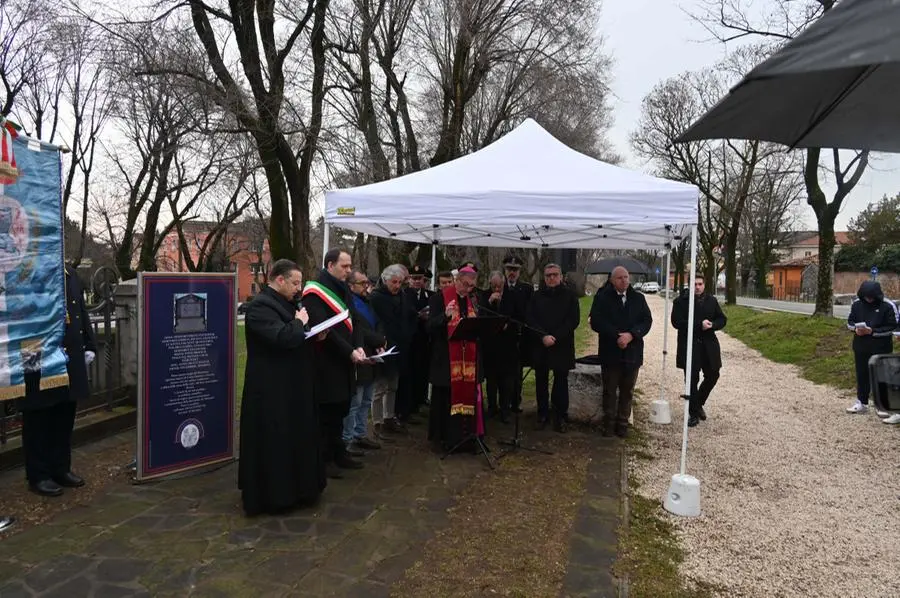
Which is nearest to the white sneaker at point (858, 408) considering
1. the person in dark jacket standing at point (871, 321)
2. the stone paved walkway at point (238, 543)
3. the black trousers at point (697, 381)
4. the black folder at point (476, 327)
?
the person in dark jacket standing at point (871, 321)

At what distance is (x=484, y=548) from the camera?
3.49m

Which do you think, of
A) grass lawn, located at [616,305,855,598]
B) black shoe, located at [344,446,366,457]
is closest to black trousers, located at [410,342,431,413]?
black shoe, located at [344,446,366,457]

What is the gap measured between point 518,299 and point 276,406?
3744 mm

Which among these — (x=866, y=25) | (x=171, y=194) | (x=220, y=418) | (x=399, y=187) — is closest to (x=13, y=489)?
(x=220, y=418)

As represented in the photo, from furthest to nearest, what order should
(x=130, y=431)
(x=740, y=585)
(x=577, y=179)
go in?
(x=130, y=431) < (x=577, y=179) < (x=740, y=585)

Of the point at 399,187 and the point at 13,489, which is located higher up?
the point at 399,187

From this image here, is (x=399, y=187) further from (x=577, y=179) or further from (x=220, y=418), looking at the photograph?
(x=220, y=418)

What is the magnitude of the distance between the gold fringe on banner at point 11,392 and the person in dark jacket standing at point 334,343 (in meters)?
1.88

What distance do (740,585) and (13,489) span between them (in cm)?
523

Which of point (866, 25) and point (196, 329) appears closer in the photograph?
point (866, 25)

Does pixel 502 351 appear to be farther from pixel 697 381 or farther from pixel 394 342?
pixel 697 381

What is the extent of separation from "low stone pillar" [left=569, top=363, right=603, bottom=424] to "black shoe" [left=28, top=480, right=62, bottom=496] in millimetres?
5034

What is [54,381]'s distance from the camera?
12.3ft

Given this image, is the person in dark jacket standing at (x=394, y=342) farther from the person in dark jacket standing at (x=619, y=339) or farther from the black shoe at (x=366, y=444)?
the person in dark jacket standing at (x=619, y=339)
